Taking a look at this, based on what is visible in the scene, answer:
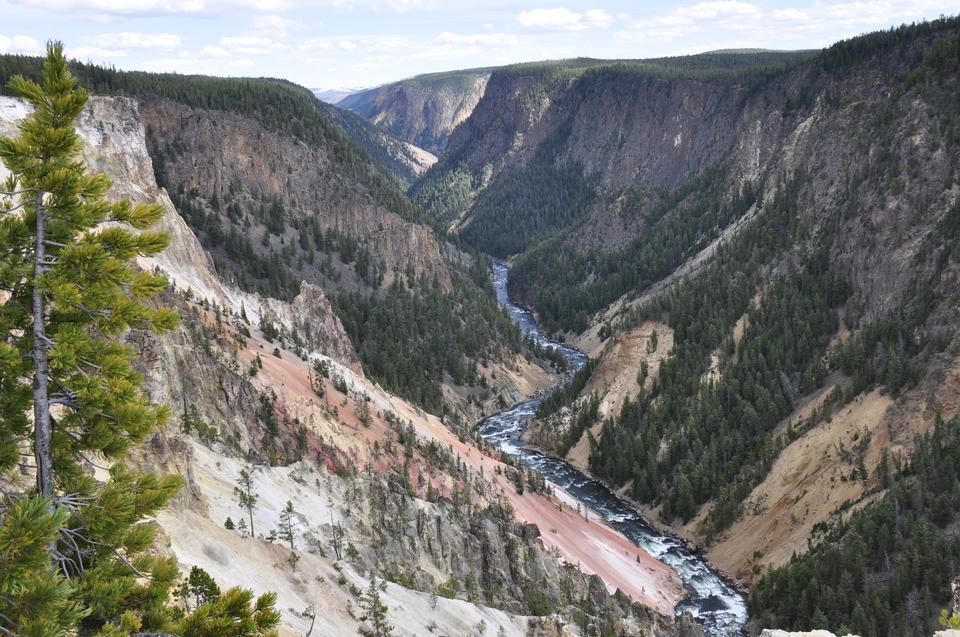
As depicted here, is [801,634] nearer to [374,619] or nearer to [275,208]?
[374,619]

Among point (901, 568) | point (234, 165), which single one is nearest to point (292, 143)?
point (234, 165)

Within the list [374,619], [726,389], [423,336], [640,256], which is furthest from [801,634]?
[640,256]

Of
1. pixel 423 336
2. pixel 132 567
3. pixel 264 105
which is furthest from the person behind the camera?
pixel 264 105

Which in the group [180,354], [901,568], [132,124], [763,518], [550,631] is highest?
[132,124]

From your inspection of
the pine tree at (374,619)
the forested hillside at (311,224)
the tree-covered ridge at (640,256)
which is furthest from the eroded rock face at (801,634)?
the tree-covered ridge at (640,256)

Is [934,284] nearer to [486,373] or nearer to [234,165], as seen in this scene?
[486,373]

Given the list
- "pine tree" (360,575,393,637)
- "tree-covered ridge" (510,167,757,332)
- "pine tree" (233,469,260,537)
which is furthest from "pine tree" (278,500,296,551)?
"tree-covered ridge" (510,167,757,332)
